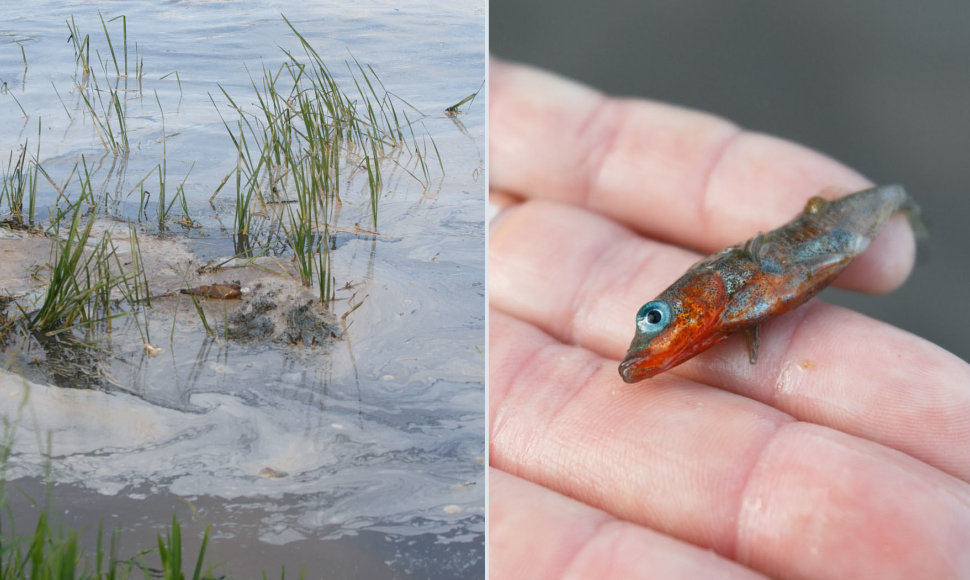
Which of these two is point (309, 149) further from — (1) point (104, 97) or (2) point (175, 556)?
(2) point (175, 556)

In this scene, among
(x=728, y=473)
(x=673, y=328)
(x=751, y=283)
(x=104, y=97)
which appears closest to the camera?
(x=728, y=473)

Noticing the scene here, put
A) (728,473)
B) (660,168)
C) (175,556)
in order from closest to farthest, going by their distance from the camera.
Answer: (175,556), (728,473), (660,168)

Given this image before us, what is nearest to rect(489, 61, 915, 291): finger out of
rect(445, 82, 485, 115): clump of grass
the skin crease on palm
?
the skin crease on palm

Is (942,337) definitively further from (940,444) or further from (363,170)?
(363,170)

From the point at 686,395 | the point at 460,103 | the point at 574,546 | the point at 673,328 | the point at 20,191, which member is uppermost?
the point at 460,103

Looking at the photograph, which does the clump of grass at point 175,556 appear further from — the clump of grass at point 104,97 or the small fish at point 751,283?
the clump of grass at point 104,97

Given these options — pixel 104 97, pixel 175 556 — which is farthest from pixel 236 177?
pixel 175 556

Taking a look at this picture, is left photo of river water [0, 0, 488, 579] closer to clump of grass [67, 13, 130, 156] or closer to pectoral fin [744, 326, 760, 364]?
clump of grass [67, 13, 130, 156]
